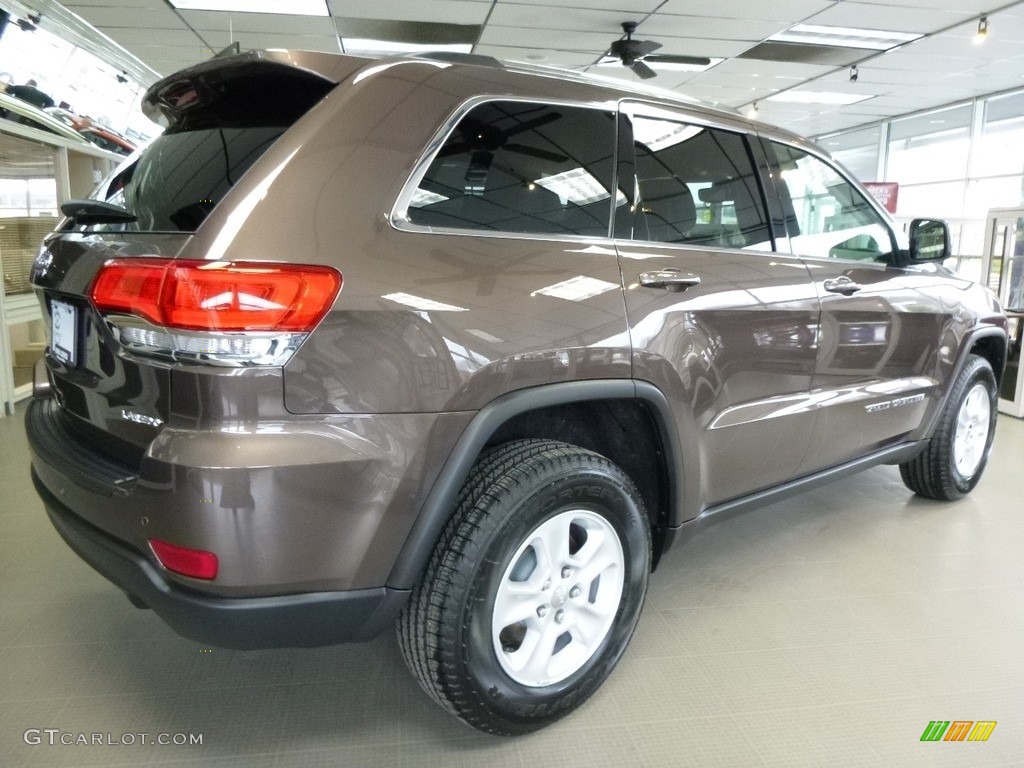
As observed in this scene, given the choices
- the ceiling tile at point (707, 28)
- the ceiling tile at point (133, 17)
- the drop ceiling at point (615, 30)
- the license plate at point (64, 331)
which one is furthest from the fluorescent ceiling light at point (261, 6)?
the license plate at point (64, 331)

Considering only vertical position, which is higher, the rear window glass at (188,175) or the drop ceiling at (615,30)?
the drop ceiling at (615,30)

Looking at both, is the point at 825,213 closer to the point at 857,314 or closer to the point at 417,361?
the point at 857,314

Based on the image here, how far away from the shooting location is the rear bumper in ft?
4.25

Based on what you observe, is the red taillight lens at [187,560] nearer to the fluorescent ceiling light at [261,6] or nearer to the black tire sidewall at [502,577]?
the black tire sidewall at [502,577]

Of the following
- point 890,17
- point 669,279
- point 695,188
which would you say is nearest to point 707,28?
point 890,17

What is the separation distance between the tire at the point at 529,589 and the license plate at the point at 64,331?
909mm

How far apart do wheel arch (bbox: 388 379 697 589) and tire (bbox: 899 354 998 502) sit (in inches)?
70.0

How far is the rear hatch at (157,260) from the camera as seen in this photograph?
123 cm

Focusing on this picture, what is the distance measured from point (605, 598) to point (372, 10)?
6303 millimetres

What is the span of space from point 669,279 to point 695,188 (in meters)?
0.40

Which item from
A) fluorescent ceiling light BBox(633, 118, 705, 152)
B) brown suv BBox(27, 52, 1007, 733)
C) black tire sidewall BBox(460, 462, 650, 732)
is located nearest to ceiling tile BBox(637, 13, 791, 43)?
fluorescent ceiling light BBox(633, 118, 705, 152)

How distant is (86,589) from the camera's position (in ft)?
7.77

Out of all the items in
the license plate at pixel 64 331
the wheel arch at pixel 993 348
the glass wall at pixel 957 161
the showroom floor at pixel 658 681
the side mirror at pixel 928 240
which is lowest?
the showroom floor at pixel 658 681

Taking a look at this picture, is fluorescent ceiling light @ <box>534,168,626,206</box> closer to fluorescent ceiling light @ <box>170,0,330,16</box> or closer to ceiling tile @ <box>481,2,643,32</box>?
ceiling tile @ <box>481,2,643,32</box>
